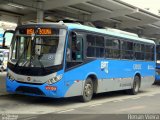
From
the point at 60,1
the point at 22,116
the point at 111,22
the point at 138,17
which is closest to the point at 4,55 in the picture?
the point at 111,22

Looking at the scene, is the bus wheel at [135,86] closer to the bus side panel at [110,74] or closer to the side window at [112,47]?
the bus side panel at [110,74]

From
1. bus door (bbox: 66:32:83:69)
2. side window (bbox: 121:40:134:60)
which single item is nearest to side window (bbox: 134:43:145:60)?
side window (bbox: 121:40:134:60)

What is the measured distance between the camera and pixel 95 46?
15.2 meters

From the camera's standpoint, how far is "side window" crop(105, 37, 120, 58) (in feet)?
53.4

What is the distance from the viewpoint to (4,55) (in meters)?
42.7

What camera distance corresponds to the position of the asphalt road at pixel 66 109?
1117cm

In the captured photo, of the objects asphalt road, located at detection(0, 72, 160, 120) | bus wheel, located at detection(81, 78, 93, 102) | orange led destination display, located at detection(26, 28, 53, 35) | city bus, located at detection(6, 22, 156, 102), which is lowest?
asphalt road, located at detection(0, 72, 160, 120)

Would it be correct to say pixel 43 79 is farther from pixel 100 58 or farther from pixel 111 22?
pixel 111 22

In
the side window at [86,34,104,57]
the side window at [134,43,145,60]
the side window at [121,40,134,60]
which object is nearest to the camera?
the side window at [86,34,104,57]

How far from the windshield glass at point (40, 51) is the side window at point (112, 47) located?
332 cm

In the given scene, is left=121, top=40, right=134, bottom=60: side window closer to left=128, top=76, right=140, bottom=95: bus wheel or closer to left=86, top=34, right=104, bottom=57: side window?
left=128, top=76, right=140, bottom=95: bus wheel

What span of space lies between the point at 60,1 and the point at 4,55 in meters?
20.2

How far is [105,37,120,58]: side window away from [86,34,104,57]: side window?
18.3 inches

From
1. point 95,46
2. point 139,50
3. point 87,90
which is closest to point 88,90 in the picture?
point 87,90
